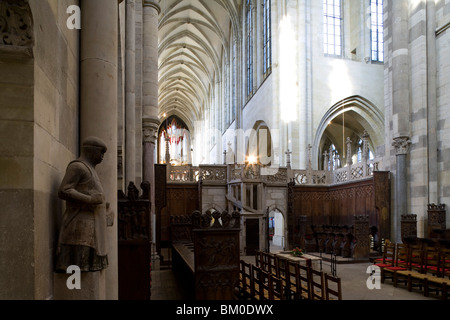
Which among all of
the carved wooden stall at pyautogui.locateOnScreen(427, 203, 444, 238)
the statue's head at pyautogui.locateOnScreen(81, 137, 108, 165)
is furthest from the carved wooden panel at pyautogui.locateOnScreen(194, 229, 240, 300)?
the carved wooden stall at pyautogui.locateOnScreen(427, 203, 444, 238)

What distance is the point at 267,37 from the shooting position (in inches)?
911

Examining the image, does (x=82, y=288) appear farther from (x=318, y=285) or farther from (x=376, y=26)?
(x=376, y=26)

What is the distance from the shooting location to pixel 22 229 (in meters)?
2.34

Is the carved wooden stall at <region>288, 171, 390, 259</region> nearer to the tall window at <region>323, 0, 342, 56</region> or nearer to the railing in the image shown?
the railing

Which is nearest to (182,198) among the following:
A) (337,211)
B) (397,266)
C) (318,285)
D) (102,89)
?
(337,211)

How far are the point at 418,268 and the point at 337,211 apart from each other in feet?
27.8

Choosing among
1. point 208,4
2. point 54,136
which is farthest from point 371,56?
point 54,136

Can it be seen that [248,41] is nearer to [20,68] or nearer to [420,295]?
[420,295]

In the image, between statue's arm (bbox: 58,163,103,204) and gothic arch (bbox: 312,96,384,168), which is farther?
gothic arch (bbox: 312,96,384,168)

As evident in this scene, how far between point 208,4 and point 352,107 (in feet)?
52.4

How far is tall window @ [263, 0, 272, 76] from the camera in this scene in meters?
22.2

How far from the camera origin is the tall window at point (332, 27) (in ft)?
69.9

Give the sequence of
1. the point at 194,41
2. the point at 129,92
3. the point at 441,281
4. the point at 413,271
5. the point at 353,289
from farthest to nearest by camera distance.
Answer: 1. the point at 194,41
2. the point at 413,271
3. the point at 353,289
4. the point at 129,92
5. the point at 441,281

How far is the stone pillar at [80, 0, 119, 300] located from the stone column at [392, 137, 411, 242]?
496 inches
